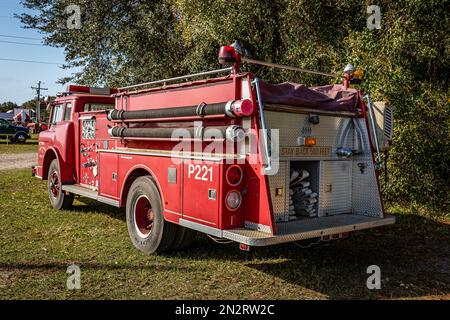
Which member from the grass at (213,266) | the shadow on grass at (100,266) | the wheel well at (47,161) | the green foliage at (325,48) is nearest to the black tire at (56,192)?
the wheel well at (47,161)

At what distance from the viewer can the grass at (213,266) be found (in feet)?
15.1

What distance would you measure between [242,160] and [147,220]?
2.13m

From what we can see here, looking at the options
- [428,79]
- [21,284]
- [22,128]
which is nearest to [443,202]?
[428,79]

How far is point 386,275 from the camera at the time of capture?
5.27 metres

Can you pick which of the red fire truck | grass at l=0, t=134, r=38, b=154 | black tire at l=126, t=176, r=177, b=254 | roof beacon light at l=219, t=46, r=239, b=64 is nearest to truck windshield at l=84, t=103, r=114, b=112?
the red fire truck

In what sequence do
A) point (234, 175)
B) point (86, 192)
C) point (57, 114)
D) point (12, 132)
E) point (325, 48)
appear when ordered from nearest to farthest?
point (234, 175) < point (86, 192) < point (57, 114) < point (325, 48) < point (12, 132)

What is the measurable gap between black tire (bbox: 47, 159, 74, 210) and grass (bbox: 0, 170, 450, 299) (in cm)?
84

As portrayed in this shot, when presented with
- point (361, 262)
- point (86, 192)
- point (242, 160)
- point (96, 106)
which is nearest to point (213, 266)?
point (242, 160)

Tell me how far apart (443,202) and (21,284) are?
776 centimetres

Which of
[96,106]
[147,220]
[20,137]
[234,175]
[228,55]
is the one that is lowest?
[147,220]

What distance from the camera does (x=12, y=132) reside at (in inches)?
1209

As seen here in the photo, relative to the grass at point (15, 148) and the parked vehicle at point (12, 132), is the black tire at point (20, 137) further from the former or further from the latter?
the grass at point (15, 148)

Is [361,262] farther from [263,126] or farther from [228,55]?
[228,55]

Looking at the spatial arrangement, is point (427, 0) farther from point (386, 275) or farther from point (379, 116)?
point (386, 275)
